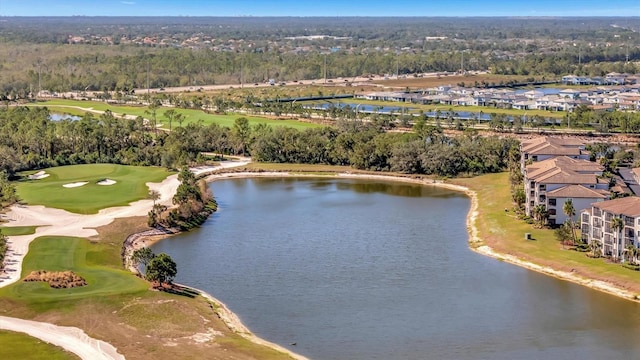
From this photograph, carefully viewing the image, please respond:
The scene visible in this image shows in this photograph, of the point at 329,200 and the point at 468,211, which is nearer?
the point at 468,211

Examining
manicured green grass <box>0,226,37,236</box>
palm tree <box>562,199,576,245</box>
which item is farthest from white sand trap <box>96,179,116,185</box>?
palm tree <box>562,199,576,245</box>

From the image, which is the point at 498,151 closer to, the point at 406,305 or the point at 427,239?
the point at 427,239

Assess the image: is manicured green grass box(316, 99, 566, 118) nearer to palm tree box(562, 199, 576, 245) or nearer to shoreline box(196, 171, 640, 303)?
shoreline box(196, 171, 640, 303)

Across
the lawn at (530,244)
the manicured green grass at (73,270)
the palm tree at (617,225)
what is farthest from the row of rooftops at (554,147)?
the manicured green grass at (73,270)

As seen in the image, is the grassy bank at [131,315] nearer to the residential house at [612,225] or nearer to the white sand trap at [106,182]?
the residential house at [612,225]

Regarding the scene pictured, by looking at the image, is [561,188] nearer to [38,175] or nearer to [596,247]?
[596,247]

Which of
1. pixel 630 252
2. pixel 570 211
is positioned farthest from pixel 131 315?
pixel 570 211

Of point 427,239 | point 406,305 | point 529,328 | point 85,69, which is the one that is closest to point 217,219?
point 427,239
